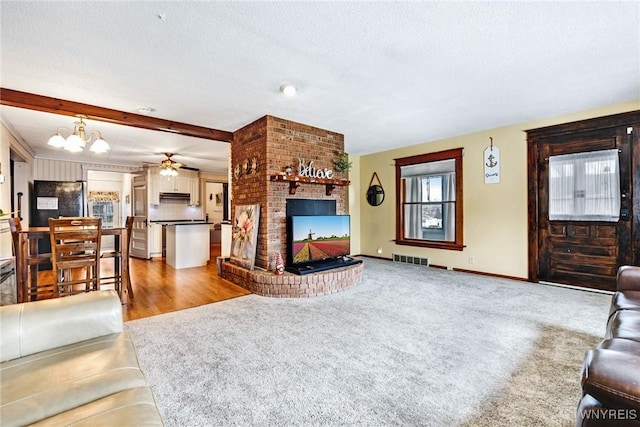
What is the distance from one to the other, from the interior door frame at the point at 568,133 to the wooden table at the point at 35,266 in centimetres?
581

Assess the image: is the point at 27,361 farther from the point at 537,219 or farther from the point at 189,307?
the point at 537,219

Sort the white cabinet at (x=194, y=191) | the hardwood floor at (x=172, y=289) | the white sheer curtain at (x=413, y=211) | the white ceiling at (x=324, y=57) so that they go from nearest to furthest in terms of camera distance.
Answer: the white ceiling at (x=324, y=57) < the hardwood floor at (x=172, y=289) < the white sheer curtain at (x=413, y=211) < the white cabinet at (x=194, y=191)

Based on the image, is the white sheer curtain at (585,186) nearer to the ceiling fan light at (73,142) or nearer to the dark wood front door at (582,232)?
the dark wood front door at (582,232)

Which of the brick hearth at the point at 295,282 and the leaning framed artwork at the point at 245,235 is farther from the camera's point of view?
the leaning framed artwork at the point at 245,235

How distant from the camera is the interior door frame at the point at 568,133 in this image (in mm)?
3635

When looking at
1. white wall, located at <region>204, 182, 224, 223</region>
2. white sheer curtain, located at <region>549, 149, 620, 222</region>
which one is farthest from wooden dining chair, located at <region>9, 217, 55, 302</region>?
white sheer curtain, located at <region>549, 149, 620, 222</region>

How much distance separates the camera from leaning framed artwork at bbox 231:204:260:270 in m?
4.17

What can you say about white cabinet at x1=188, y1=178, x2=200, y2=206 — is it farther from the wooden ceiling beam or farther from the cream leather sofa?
the cream leather sofa

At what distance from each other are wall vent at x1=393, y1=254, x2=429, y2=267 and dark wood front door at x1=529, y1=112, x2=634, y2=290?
1.81 m

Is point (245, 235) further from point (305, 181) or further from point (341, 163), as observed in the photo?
point (341, 163)

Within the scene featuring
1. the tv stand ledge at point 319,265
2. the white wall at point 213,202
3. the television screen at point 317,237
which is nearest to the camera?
the tv stand ledge at point 319,265

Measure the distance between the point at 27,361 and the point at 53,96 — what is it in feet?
11.1

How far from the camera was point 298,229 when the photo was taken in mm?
4047

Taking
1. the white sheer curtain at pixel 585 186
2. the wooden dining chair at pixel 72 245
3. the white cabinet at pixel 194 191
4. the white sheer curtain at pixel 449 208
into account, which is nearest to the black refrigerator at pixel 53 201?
the white cabinet at pixel 194 191
